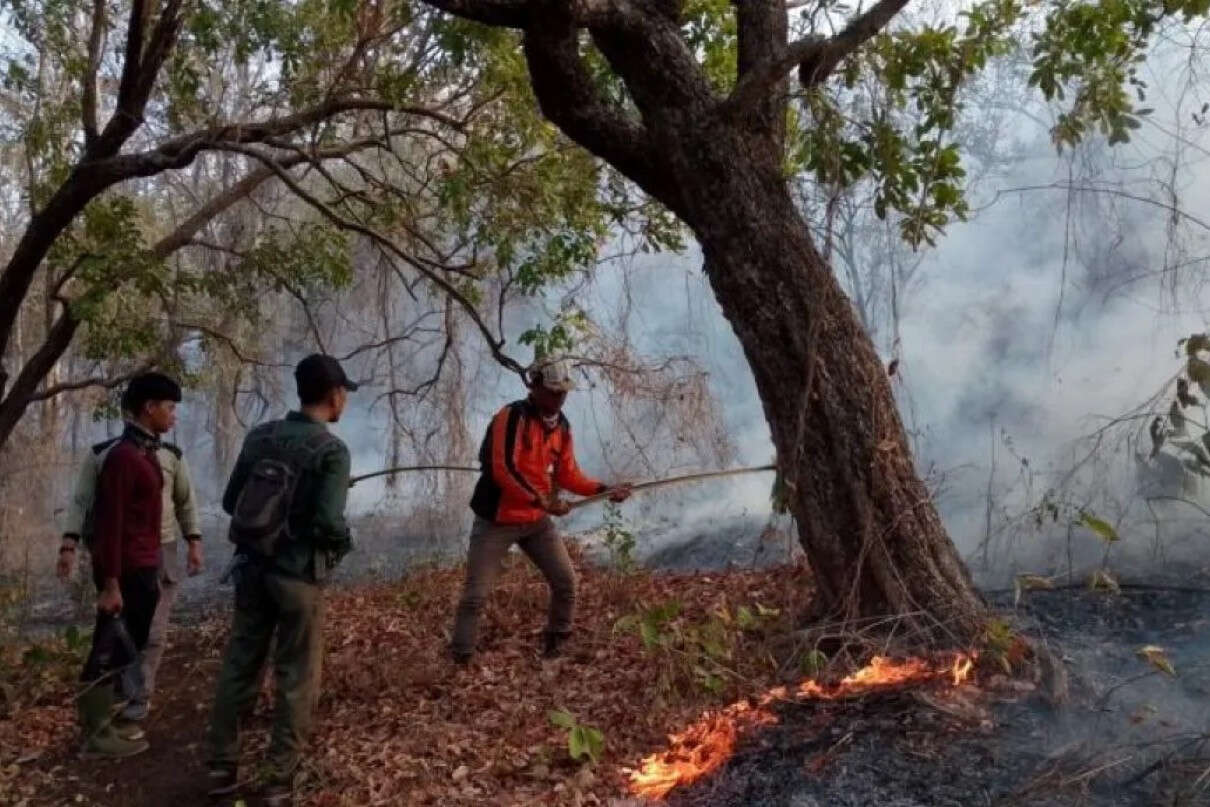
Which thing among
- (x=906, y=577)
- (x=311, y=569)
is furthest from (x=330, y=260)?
(x=906, y=577)

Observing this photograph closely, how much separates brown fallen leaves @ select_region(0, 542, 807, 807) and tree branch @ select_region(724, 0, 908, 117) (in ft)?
9.34

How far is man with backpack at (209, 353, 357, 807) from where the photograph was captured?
513 centimetres

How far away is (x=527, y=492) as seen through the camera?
6512mm

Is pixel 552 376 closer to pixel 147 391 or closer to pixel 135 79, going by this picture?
pixel 147 391

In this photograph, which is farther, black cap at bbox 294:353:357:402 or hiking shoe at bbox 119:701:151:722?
hiking shoe at bbox 119:701:151:722

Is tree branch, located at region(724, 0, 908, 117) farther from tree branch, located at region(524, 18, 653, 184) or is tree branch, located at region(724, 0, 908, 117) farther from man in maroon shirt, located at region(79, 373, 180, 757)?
man in maroon shirt, located at region(79, 373, 180, 757)

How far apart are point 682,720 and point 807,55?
3.36 meters

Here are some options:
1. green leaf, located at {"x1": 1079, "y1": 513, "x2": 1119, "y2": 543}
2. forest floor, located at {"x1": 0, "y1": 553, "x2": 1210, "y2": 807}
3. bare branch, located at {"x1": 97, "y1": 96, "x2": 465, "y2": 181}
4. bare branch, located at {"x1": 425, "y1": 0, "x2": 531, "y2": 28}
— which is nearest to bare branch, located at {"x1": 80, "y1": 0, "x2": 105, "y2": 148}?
bare branch, located at {"x1": 97, "y1": 96, "x2": 465, "y2": 181}

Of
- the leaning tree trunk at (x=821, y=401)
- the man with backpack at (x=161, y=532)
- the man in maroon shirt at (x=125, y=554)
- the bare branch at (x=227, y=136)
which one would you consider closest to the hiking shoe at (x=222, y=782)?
the man in maroon shirt at (x=125, y=554)

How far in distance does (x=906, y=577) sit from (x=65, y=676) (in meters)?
5.55

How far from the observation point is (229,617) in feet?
33.4

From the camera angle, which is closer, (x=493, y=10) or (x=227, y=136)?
(x=493, y=10)

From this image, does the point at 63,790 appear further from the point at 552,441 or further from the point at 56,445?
the point at 56,445

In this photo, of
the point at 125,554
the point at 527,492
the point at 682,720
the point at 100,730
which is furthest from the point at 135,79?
the point at 682,720
